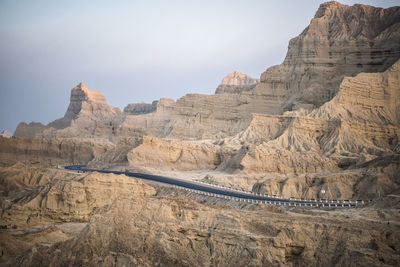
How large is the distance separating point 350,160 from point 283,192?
19578 mm

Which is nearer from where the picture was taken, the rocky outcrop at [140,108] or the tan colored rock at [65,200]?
Answer: the tan colored rock at [65,200]

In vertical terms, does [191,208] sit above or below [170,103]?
below

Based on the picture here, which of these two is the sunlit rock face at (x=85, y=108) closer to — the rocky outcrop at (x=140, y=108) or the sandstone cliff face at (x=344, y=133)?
the rocky outcrop at (x=140, y=108)

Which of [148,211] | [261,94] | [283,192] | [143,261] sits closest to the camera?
[143,261]

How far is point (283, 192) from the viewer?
56188mm

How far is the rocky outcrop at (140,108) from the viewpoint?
180 m

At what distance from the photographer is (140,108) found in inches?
7205

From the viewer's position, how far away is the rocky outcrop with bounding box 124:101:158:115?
180 metres

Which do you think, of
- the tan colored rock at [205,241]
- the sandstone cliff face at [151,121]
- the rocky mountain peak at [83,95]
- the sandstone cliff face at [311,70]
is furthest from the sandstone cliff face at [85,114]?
the tan colored rock at [205,241]

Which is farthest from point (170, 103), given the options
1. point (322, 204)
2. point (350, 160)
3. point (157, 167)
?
point (322, 204)

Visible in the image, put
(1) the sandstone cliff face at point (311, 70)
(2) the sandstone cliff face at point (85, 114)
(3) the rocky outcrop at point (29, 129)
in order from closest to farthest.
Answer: (1) the sandstone cliff face at point (311, 70)
(3) the rocky outcrop at point (29, 129)
(2) the sandstone cliff face at point (85, 114)

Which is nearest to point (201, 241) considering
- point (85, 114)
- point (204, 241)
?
point (204, 241)

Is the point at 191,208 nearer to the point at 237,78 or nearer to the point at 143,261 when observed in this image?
the point at 143,261

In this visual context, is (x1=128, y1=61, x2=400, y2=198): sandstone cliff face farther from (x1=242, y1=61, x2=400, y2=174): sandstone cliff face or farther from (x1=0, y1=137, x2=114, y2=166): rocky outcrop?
(x1=0, y1=137, x2=114, y2=166): rocky outcrop
